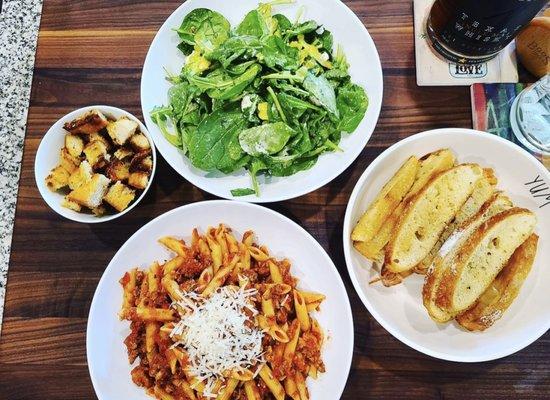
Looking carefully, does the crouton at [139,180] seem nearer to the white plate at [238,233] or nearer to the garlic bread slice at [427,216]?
the white plate at [238,233]

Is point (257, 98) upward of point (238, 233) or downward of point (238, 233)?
upward

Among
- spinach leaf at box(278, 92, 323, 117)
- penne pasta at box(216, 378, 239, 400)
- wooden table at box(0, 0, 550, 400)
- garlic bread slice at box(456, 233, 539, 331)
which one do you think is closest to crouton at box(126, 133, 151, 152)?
wooden table at box(0, 0, 550, 400)

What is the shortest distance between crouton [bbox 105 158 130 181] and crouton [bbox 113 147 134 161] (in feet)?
0.04

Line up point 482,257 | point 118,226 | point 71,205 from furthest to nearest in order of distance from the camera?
point 118,226 → point 71,205 → point 482,257

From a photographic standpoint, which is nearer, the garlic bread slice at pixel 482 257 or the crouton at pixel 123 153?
the garlic bread slice at pixel 482 257

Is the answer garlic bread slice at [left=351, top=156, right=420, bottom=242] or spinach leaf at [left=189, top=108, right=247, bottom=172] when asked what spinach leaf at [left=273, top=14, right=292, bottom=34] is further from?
garlic bread slice at [left=351, top=156, right=420, bottom=242]

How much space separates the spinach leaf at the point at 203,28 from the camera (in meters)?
1.30

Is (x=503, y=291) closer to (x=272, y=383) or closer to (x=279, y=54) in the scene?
(x=272, y=383)

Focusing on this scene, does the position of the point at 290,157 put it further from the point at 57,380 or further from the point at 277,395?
the point at 57,380

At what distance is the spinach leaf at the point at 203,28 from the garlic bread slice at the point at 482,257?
2.31 feet

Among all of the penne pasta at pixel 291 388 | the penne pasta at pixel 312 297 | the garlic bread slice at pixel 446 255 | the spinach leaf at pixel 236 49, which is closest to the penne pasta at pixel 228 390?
the penne pasta at pixel 291 388

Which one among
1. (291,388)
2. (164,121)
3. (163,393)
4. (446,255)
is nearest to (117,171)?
(164,121)

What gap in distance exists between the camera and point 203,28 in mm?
1313

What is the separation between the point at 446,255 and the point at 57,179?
851 millimetres
